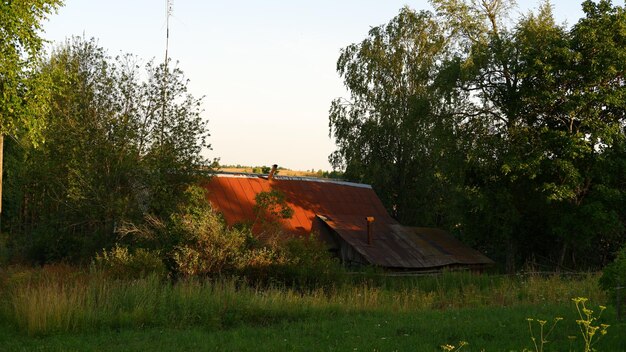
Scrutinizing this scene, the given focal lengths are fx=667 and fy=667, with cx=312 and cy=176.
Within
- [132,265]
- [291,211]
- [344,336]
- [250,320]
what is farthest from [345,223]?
[344,336]

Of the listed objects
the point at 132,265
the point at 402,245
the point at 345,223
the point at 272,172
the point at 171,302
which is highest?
the point at 272,172

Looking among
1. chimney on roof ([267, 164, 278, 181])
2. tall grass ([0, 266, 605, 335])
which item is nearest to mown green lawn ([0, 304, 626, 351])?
tall grass ([0, 266, 605, 335])

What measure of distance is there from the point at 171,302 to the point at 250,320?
6.04ft

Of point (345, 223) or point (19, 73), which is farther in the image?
point (345, 223)

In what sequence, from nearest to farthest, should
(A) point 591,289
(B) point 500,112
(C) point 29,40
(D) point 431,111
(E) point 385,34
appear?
(A) point 591,289 → (C) point 29,40 → (B) point 500,112 → (D) point 431,111 → (E) point 385,34

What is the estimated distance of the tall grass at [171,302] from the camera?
13.6 m

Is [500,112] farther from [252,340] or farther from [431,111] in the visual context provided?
[252,340]

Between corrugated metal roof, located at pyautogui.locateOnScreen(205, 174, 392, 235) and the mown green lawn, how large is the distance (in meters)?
12.8

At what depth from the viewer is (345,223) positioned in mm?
32031

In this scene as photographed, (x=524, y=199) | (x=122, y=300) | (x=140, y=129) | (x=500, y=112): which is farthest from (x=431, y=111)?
(x=122, y=300)

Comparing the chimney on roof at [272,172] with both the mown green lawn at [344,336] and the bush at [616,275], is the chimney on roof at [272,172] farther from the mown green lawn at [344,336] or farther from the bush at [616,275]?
the bush at [616,275]

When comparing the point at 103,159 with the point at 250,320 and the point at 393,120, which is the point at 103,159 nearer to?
the point at 250,320

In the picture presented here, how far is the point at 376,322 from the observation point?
14.5 meters

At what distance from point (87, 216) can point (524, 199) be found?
21.0 m
